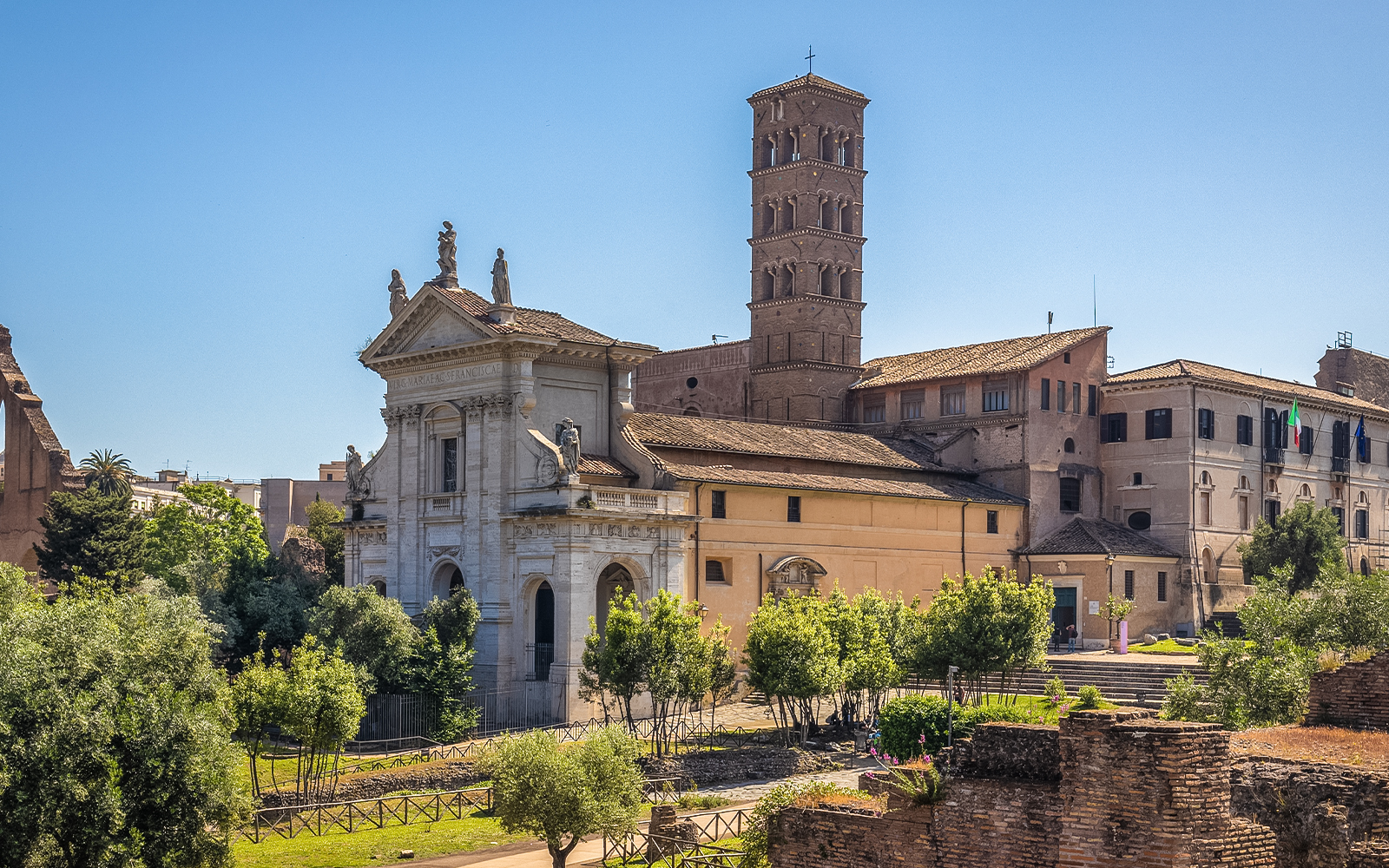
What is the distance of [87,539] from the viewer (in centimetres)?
7412

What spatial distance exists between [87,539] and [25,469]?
16201 mm

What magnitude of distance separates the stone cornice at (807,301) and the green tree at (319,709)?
41.6m

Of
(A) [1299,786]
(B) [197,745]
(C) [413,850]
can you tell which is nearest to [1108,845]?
(A) [1299,786]

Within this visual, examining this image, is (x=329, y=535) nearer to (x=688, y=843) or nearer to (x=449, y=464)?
(x=449, y=464)

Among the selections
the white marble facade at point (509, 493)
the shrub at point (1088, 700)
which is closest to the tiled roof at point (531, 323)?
the white marble facade at point (509, 493)

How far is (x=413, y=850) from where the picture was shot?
3322 centimetres

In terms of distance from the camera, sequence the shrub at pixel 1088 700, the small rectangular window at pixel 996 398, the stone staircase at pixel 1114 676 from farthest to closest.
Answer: the small rectangular window at pixel 996 398 → the stone staircase at pixel 1114 676 → the shrub at pixel 1088 700

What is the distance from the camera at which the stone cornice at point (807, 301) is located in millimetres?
76312

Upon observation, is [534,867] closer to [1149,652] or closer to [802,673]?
[802,673]

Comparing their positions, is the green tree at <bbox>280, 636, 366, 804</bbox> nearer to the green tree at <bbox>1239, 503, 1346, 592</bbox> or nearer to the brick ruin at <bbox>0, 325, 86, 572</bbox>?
the green tree at <bbox>1239, 503, 1346, 592</bbox>

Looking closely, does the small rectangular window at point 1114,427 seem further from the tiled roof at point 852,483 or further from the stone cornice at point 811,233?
the stone cornice at point 811,233

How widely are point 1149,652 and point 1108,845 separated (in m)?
42.3

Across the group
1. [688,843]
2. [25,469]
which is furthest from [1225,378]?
[25,469]

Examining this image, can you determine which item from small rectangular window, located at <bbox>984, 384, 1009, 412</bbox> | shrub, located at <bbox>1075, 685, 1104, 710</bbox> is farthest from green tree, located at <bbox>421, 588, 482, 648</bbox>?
small rectangular window, located at <bbox>984, 384, 1009, 412</bbox>
